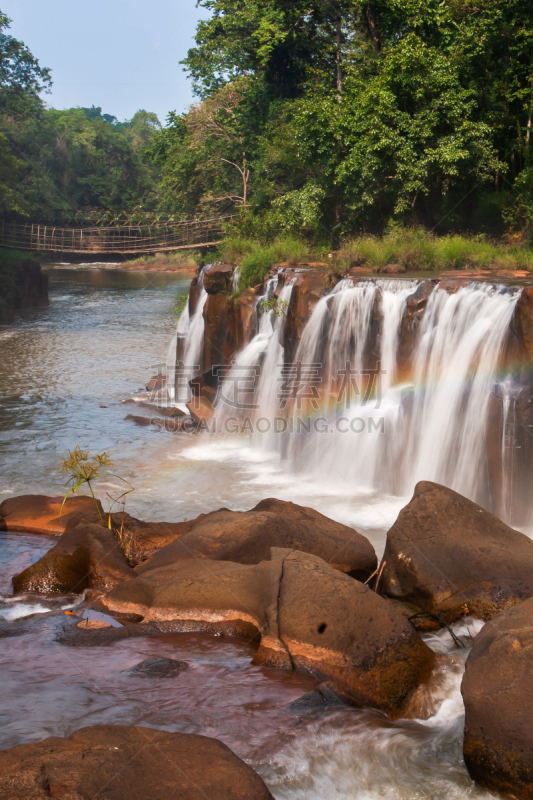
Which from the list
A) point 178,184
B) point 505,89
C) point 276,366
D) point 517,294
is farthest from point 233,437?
point 178,184

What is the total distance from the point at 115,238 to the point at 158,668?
3817cm

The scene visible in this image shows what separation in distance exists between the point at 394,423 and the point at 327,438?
1357mm

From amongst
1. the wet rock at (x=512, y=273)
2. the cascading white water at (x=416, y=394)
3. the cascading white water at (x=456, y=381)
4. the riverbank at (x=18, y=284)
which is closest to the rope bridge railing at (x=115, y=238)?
the riverbank at (x=18, y=284)

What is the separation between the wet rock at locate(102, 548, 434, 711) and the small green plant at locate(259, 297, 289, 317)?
840 centimetres

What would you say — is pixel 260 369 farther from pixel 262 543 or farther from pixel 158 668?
pixel 158 668

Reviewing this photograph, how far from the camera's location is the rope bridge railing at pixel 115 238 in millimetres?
31031

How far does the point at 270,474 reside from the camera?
36.7 ft

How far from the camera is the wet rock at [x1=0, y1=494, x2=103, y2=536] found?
7.77 m

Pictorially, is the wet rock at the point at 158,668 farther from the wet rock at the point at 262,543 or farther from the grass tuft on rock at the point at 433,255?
the grass tuft on rock at the point at 433,255

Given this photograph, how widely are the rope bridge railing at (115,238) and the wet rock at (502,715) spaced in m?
26.8

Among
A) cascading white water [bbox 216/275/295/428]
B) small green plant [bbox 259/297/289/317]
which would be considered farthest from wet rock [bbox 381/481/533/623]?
small green plant [bbox 259/297/289/317]

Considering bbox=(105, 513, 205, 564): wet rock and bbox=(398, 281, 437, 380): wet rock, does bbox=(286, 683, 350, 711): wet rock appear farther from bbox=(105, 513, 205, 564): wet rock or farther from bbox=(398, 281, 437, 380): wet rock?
bbox=(398, 281, 437, 380): wet rock

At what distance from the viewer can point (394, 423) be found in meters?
10.3

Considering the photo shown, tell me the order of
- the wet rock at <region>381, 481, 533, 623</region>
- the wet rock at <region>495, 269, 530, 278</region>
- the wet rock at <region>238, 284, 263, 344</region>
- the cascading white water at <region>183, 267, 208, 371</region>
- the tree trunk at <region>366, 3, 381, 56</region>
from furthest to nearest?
the tree trunk at <region>366, 3, 381, 56</region>
the cascading white water at <region>183, 267, 208, 371</region>
the wet rock at <region>238, 284, 263, 344</region>
the wet rock at <region>495, 269, 530, 278</region>
the wet rock at <region>381, 481, 533, 623</region>
